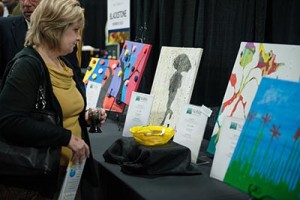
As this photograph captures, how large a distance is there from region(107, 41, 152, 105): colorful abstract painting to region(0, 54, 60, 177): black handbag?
1032 millimetres

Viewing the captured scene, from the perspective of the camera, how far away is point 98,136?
224 cm

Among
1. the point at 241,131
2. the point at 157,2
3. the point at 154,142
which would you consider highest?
the point at 157,2

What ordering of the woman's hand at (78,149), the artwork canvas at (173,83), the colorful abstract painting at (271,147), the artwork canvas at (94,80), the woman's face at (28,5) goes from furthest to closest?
the artwork canvas at (94,80) < the woman's face at (28,5) < the artwork canvas at (173,83) < the woman's hand at (78,149) < the colorful abstract painting at (271,147)

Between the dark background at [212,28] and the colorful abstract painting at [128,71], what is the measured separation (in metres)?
0.55

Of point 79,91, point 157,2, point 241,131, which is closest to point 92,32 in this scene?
point 157,2

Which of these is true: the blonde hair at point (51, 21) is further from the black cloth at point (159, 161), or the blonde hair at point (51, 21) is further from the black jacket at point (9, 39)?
the black jacket at point (9, 39)

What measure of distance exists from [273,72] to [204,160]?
497 mm

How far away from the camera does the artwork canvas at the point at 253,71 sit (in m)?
1.55

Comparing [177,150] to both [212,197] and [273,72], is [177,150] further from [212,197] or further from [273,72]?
Answer: [273,72]

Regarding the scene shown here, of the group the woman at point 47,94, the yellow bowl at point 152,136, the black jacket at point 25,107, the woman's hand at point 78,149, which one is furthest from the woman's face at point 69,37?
the yellow bowl at point 152,136

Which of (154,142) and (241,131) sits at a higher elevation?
(241,131)

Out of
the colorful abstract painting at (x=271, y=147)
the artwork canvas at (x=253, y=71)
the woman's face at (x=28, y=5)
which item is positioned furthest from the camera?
the woman's face at (x=28, y=5)

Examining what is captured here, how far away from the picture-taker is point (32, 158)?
1324 mm

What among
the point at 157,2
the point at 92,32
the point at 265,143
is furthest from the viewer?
the point at 92,32
